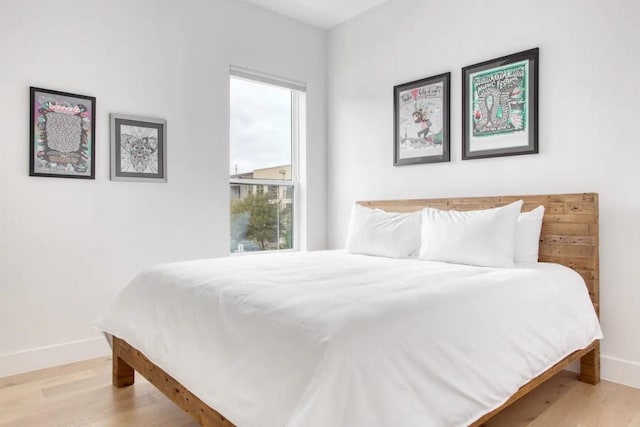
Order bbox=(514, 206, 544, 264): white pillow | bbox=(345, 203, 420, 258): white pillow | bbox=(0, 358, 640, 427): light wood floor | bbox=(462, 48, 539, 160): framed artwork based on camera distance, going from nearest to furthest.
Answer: bbox=(0, 358, 640, 427): light wood floor, bbox=(514, 206, 544, 264): white pillow, bbox=(462, 48, 539, 160): framed artwork, bbox=(345, 203, 420, 258): white pillow

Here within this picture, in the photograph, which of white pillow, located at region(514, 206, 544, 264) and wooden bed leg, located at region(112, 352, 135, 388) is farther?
white pillow, located at region(514, 206, 544, 264)

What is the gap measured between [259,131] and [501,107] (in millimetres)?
2046

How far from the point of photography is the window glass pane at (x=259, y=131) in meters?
3.72

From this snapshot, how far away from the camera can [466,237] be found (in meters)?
2.52

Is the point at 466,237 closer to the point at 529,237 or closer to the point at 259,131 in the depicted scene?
the point at 529,237

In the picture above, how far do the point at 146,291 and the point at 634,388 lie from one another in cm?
268

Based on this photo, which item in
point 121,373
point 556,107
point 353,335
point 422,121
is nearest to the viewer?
point 353,335

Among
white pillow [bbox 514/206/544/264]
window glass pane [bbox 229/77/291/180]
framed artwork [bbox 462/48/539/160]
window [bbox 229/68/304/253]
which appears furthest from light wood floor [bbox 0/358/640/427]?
window glass pane [bbox 229/77/291/180]

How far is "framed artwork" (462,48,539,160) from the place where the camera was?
276 centimetres

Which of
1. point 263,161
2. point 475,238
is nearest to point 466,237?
point 475,238

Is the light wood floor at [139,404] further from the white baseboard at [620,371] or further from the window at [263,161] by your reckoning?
the window at [263,161]

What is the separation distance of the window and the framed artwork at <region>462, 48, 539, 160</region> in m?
1.67

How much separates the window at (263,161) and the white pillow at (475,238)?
1.64m

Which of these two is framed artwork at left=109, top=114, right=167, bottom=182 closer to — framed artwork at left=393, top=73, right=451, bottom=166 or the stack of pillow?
the stack of pillow
